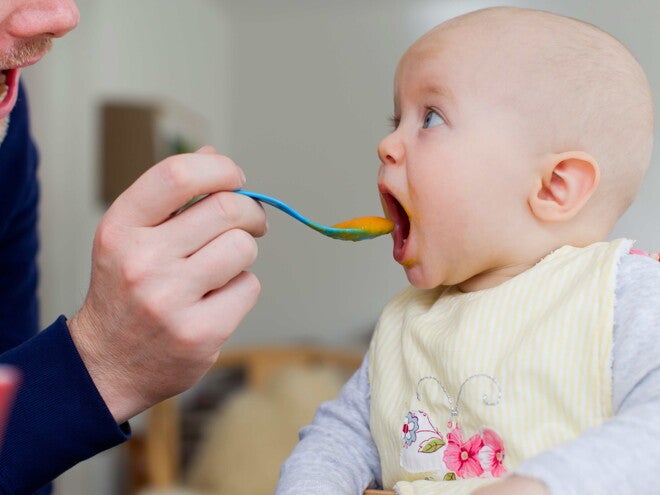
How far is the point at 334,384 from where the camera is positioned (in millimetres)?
3639

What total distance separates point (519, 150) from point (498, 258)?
111mm

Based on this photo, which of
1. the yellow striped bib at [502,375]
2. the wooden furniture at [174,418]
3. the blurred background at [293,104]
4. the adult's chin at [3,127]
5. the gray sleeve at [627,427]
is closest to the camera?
the gray sleeve at [627,427]

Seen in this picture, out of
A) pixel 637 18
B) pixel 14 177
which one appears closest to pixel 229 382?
pixel 637 18

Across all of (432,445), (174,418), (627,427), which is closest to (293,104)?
(174,418)

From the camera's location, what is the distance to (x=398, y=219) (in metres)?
0.91

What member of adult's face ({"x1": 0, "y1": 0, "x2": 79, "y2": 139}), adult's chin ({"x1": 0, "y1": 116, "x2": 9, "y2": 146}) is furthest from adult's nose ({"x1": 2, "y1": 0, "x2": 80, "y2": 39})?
adult's chin ({"x1": 0, "y1": 116, "x2": 9, "y2": 146})

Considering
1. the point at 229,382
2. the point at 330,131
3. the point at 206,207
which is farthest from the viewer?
the point at 330,131

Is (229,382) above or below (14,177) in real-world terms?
below

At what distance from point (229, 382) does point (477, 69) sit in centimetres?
340

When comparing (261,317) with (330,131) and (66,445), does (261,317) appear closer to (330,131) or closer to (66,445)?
(330,131)

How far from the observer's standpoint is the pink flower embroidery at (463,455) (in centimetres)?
76

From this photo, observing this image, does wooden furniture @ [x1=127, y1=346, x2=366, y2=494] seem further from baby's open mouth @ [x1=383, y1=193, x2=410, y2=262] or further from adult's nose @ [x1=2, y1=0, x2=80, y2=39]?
baby's open mouth @ [x1=383, y1=193, x2=410, y2=262]

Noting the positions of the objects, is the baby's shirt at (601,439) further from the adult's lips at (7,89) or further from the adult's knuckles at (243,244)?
the adult's lips at (7,89)

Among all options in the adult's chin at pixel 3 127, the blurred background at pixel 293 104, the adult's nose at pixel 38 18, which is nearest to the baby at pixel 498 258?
the adult's nose at pixel 38 18
